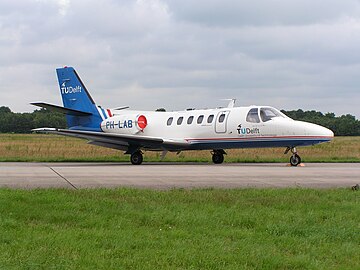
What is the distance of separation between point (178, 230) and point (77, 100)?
23559 millimetres

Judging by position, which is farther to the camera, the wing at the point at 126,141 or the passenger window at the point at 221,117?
the wing at the point at 126,141

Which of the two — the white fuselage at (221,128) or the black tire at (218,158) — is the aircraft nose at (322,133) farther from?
the black tire at (218,158)

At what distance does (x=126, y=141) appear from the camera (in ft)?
90.4

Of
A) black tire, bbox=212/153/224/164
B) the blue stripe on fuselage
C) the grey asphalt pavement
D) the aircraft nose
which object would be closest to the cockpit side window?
the blue stripe on fuselage

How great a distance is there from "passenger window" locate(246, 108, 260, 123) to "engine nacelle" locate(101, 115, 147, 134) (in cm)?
580

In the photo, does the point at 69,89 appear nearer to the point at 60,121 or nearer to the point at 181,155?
the point at 181,155

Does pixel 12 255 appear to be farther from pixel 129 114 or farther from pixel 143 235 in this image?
pixel 129 114

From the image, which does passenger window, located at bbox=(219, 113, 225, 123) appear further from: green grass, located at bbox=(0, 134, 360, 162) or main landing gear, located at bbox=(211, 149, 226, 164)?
green grass, located at bbox=(0, 134, 360, 162)

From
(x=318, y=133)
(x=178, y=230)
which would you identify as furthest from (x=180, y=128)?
(x=178, y=230)

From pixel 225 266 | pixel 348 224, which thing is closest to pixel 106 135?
pixel 348 224

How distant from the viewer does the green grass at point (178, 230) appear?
6.88 m

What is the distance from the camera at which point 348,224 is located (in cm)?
914

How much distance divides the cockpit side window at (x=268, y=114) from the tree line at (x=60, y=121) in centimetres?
8662

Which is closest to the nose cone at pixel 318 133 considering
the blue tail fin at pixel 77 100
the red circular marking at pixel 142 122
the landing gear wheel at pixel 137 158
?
the landing gear wheel at pixel 137 158
